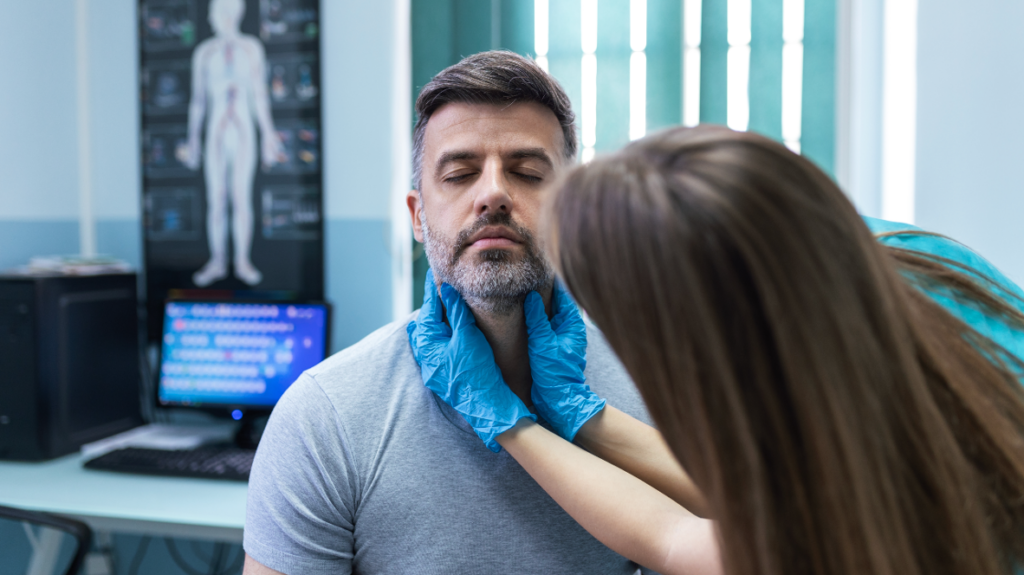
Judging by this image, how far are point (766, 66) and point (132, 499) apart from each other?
2.40 m

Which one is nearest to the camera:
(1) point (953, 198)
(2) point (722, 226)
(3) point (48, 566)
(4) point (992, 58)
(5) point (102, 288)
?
(2) point (722, 226)

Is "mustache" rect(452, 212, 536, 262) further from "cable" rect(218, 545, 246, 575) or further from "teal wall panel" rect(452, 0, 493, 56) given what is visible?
"cable" rect(218, 545, 246, 575)

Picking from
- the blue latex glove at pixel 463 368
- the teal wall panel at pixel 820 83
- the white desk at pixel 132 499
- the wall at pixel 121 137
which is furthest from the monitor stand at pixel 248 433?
the teal wall panel at pixel 820 83

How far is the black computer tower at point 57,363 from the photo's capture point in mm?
2012

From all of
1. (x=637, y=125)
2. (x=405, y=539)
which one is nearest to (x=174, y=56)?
(x=637, y=125)

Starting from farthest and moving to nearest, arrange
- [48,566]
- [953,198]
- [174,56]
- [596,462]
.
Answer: [174,56] → [48,566] → [953,198] → [596,462]

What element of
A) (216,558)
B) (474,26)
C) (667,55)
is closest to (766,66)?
(667,55)

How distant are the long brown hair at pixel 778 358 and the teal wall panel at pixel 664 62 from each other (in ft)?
6.64

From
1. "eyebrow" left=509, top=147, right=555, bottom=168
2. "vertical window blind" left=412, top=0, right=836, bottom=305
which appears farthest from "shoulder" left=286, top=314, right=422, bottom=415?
"vertical window blind" left=412, top=0, right=836, bottom=305

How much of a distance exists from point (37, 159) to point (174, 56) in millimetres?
582

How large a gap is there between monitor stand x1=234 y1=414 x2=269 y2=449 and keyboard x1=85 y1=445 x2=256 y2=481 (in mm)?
81

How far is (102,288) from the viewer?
7.30ft

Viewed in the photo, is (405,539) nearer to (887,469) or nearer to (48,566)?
(887,469)

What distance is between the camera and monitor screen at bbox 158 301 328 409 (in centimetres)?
213
